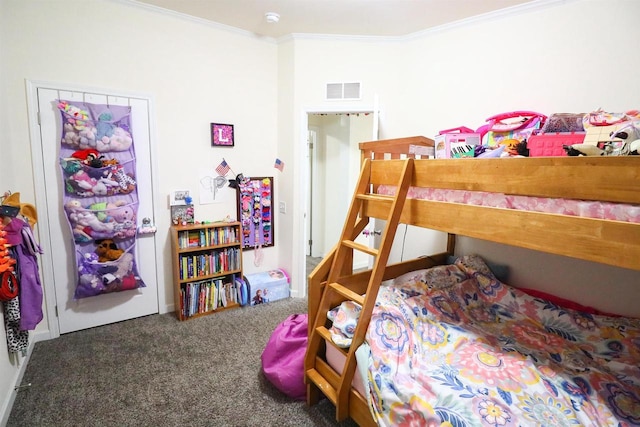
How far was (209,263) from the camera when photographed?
306 centimetres

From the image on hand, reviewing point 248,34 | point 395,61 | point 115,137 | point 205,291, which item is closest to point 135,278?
point 205,291

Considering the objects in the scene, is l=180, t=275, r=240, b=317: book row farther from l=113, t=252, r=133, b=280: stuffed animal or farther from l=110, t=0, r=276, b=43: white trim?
l=110, t=0, r=276, b=43: white trim

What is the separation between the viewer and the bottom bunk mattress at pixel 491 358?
4.17 ft

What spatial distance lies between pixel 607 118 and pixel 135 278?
11.4 ft

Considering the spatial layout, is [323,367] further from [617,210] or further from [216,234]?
[216,234]

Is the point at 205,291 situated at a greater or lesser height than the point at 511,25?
lesser

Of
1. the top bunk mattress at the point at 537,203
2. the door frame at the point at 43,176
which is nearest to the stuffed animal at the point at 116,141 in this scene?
the door frame at the point at 43,176

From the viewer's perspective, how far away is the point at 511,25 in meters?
2.35

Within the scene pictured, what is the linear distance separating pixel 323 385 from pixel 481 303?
48.1 inches

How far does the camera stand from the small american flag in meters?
3.19

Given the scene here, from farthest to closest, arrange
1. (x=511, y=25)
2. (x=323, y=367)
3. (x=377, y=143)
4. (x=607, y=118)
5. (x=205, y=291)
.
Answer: (x=205, y=291) → (x=511, y=25) → (x=377, y=143) → (x=323, y=367) → (x=607, y=118)

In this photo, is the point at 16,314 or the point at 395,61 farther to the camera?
the point at 395,61

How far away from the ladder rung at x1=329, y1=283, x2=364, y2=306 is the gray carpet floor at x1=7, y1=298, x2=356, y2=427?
0.76 metres

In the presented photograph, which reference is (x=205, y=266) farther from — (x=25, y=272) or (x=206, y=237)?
(x=25, y=272)
